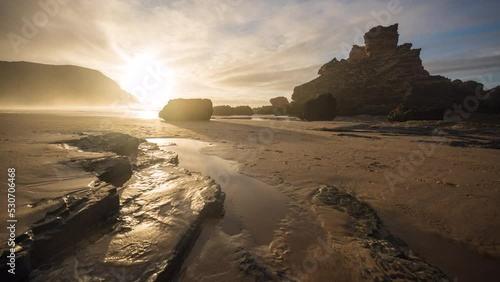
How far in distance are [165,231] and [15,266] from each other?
131cm

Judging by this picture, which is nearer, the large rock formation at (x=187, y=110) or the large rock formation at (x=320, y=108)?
the large rock formation at (x=187, y=110)

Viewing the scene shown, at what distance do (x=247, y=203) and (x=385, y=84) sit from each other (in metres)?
52.6

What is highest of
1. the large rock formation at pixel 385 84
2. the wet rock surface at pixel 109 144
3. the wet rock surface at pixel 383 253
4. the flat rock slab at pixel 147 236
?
the large rock formation at pixel 385 84

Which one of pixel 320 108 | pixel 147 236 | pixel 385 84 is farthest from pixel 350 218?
pixel 385 84

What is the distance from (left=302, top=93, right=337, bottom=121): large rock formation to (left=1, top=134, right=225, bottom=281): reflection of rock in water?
1100 inches

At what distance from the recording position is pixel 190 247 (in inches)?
105

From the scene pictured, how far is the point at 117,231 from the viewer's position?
2697 mm

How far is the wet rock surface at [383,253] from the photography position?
2104 mm

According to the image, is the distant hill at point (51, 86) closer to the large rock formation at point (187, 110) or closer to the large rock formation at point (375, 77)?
the large rock formation at point (187, 110)

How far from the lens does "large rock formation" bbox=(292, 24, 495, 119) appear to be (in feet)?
128

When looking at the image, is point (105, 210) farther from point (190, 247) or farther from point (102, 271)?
point (190, 247)

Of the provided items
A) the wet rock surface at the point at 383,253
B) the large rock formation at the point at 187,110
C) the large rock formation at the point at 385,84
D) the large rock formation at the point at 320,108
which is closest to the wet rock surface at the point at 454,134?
the wet rock surface at the point at 383,253

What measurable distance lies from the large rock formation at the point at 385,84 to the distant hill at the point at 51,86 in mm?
85736

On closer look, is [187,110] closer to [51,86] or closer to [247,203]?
[247,203]
